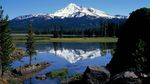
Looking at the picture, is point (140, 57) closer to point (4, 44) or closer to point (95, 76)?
point (95, 76)

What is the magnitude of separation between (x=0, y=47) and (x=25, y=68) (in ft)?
46.1

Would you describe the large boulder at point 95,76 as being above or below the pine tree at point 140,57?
below

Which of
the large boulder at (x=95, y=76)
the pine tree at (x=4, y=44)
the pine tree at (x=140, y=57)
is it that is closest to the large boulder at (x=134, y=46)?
the pine tree at (x=140, y=57)

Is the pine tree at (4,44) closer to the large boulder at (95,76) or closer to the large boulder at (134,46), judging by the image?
the large boulder at (134,46)

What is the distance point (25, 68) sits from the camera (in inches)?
3907

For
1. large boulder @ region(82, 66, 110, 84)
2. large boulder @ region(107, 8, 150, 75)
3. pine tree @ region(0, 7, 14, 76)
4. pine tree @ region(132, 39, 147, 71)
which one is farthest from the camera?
pine tree @ region(0, 7, 14, 76)

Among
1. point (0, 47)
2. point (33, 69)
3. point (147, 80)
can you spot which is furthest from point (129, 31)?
point (33, 69)

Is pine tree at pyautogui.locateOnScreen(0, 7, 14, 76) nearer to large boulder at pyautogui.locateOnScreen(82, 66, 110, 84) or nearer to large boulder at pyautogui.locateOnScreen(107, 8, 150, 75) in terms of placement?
large boulder at pyautogui.locateOnScreen(107, 8, 150, 75)

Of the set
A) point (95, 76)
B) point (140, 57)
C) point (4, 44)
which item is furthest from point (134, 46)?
point (4, 44)

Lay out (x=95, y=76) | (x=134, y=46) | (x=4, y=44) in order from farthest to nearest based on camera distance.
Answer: (x=4, y=44) < (x=134, y=46) < (x=95, y=76)

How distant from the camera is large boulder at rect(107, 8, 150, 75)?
205 ft

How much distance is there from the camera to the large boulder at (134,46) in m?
62.5

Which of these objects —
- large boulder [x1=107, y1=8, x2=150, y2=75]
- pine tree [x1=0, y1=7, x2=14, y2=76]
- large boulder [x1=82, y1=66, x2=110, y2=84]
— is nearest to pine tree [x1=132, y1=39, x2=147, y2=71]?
large boulder [x1=107, y1=8, x2=150, y2=75]

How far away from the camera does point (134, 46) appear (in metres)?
67.1
